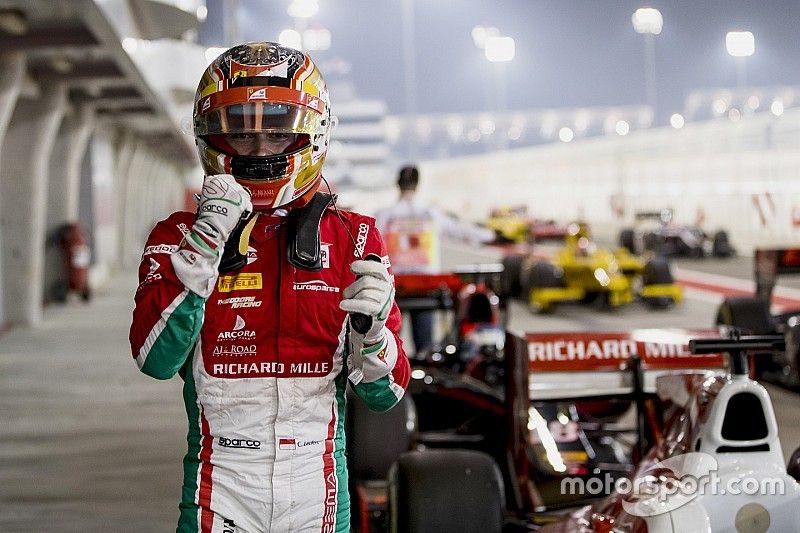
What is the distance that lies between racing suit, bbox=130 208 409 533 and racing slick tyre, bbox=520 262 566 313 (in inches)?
509

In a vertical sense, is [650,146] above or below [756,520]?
above

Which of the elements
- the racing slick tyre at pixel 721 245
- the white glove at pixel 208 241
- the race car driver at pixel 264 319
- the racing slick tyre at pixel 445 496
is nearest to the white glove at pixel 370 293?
the race car driver at pixel 264 319

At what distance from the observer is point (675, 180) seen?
109ft

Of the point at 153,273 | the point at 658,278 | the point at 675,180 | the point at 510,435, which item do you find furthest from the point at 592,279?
the point at 675,180

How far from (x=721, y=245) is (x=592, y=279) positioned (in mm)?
9723

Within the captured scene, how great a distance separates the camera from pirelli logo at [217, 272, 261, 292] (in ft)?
8.52

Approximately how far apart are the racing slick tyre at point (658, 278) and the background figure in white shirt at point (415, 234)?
708cm

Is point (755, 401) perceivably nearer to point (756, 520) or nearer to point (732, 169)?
point (756, 520)

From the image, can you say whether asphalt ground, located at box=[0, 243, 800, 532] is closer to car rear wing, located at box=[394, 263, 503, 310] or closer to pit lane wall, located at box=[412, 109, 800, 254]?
car rear wing, located at box=[394, 263, 503, 310]

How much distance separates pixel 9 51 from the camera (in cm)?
1265

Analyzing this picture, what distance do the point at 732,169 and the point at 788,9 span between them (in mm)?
6323

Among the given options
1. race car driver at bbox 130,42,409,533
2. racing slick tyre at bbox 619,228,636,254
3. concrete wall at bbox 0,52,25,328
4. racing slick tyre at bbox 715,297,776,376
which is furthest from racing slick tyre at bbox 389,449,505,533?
racing slick tyre at bbox 619,228,636,254

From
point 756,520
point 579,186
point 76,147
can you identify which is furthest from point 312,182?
point 579,186

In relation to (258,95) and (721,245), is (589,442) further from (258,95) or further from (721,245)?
(721,245)
